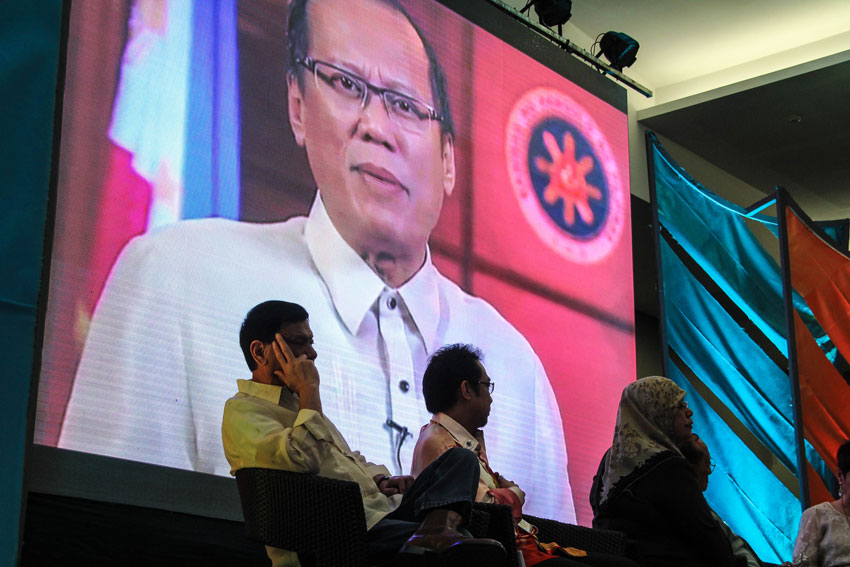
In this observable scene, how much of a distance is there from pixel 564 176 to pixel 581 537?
2.55m

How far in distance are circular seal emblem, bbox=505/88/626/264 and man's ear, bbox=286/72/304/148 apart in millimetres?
1362

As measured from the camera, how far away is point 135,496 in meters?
2.91

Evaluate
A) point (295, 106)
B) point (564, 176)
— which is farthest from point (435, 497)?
point (564, 176)

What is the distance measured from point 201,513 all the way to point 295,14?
6.41ft

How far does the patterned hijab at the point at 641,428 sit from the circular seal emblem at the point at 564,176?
176 cm

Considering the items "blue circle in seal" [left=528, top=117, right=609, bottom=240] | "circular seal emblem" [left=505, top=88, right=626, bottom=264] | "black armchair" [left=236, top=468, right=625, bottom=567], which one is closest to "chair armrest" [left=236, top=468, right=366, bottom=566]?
"black armchair" [left=236, top=468, right=625, bottom=567]

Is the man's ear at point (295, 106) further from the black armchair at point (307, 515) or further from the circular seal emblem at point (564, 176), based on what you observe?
the black armchair at point (307, 515)

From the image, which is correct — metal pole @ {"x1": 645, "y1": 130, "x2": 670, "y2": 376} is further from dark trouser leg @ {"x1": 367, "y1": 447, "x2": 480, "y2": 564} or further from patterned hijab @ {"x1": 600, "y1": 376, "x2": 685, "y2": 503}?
dark trouser leg @ {"x1": 367, "y1": 447, "x2": 480, "y2": 564}

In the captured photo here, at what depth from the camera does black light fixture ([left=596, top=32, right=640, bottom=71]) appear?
5.72 m

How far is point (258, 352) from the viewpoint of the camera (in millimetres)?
2648

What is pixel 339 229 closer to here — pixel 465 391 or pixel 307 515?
pixel 465 391

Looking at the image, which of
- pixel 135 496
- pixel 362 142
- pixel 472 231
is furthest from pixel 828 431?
pixel 135 496

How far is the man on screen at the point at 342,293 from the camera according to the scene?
301 centimetres

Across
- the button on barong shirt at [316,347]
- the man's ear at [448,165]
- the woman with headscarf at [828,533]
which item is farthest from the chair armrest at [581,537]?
the man's ear at [448,165]
